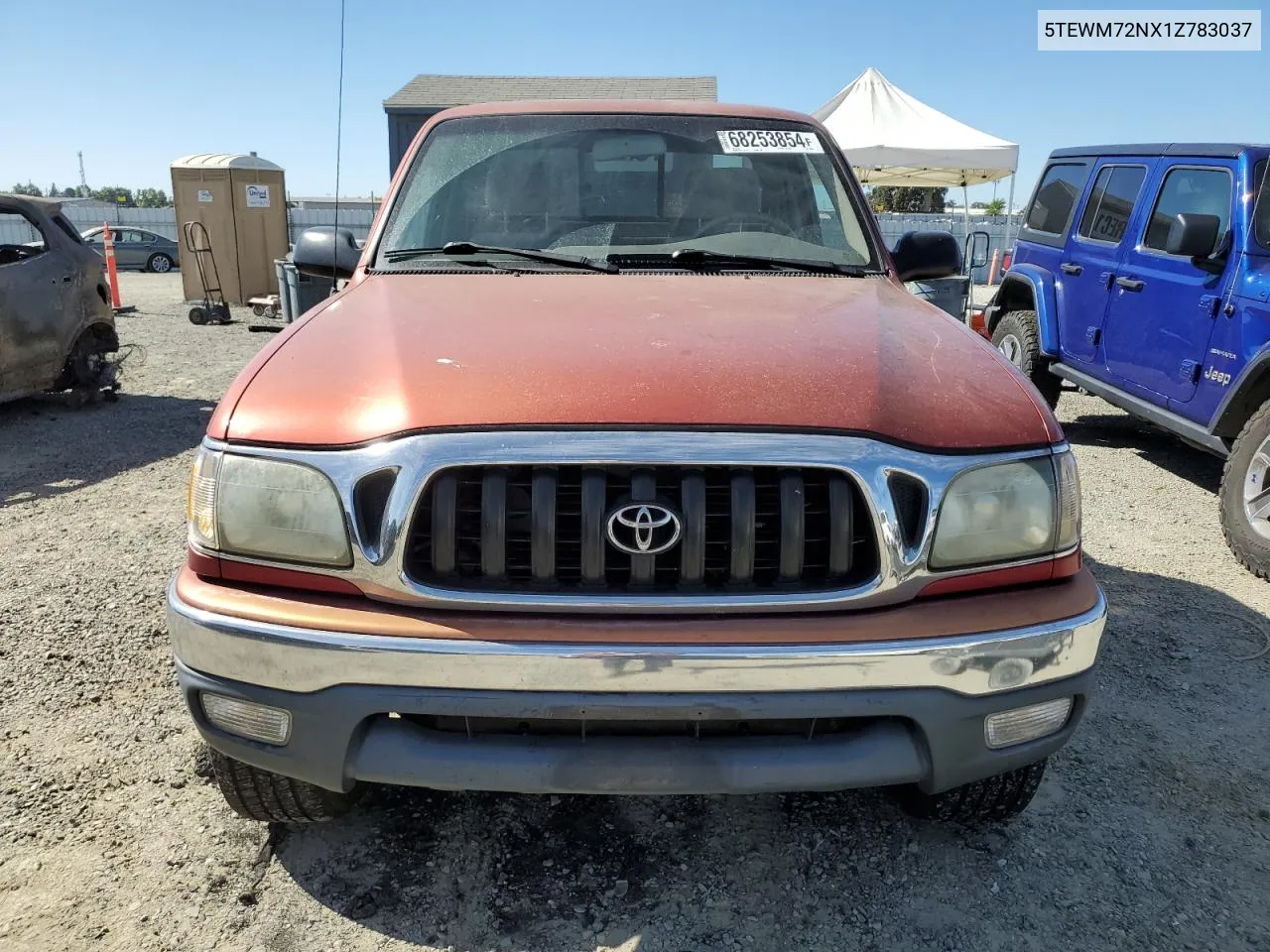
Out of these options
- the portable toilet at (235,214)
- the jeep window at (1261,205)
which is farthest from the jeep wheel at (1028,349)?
the portable toilet at (235,214)

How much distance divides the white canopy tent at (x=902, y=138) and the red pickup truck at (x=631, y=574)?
12363 mm

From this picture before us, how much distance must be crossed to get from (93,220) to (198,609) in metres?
33.3

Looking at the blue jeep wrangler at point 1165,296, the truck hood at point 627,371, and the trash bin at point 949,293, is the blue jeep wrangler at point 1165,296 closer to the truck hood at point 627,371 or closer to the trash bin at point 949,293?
the trash bin at point 949,293

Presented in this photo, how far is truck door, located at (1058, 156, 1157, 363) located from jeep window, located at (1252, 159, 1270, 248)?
883 mm

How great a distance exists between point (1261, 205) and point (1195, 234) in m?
0.37

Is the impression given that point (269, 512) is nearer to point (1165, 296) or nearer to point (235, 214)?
point (1165, 296)

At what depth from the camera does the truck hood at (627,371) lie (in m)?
1.83

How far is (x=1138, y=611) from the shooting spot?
3916 millimetres

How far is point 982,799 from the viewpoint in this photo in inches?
89.5

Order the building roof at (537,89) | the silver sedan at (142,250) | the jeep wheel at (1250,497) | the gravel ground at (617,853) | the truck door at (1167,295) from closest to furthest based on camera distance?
the gravel ground at (617,853), the jeep wheel at (1250,497), the truck door at (1167,295), the building roof at (537,89), the silver sedan at (142,250)

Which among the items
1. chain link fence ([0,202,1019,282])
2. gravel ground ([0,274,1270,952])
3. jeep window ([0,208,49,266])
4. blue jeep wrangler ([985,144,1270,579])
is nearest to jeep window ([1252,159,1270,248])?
blue jeep wrangler ([985,144,1270,579])

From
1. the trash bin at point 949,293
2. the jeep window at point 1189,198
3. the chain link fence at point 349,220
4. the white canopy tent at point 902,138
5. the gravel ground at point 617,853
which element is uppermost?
the white canopy tent at point 902,138

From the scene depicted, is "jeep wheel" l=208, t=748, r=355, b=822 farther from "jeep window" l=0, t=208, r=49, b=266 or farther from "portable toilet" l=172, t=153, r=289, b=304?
"portable toilet" l=172, t=153, r=289, b=304

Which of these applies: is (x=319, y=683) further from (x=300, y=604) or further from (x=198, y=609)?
(x=198, y=609)
